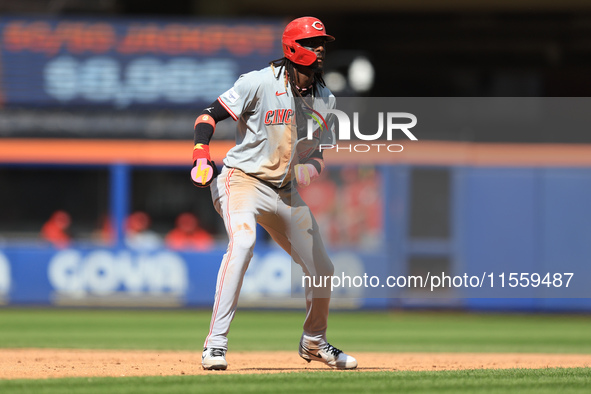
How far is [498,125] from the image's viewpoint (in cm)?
1848

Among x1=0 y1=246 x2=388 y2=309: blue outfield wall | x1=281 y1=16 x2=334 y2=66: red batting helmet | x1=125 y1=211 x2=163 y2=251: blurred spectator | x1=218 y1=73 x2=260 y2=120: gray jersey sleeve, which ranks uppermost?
x1=281 y1=16 x2=334 y2=66: red batting helmet

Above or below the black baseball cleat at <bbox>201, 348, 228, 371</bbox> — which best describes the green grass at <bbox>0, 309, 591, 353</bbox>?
below

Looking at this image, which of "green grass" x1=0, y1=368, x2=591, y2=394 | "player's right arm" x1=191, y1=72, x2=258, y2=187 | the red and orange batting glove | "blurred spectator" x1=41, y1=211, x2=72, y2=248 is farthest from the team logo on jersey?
"blurred spectator" x1=41, y1=211, x2=72, y2=248

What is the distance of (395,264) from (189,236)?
3.08 meters

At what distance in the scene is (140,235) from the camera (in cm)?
1345

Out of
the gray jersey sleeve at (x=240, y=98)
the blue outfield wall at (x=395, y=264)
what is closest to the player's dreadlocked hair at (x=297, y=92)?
the gray jersey sleeve at (x=240, y=98)

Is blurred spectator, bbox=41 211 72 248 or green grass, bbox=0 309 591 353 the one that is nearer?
green grass, bbox=0 309 591 353

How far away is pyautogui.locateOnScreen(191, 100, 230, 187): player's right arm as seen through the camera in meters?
4.66

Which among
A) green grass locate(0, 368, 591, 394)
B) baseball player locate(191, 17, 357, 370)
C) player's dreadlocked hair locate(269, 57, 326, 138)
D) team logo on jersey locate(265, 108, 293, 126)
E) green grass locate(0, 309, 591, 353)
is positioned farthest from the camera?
green grass locate(0, 309, 591, 353)

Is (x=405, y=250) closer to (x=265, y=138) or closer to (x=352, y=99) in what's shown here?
(x=352, y=99)

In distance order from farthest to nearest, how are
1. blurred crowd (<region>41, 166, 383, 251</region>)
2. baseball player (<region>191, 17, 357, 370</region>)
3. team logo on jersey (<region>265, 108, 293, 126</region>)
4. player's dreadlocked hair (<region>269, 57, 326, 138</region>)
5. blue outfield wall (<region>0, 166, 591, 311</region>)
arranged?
blurred crowd (<region>41, 166, 383, 251</region>) → blue outfield wall (<region>0, 166, 591, 311</region>) → player's dreadlocked hair (<region>269, 57, 326, 138</region>) → team logo on jersey (<region>265, 108, 293, 126</region>) → baseball player (<region>191, 17, 357, 370</region>)

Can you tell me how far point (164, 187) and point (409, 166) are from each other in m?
4.06

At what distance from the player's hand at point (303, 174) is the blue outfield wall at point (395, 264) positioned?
24.5ft

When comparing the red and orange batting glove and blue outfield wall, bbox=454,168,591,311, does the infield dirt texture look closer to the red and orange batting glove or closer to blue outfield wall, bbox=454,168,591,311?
blue outfield wall, bbox=454,168,591,311
